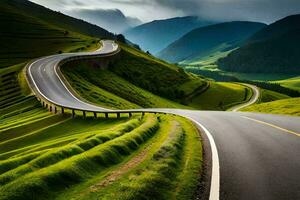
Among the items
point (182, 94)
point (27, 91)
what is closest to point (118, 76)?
point (182, 94)

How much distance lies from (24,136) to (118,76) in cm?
8175

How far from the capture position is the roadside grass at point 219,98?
5159 inches

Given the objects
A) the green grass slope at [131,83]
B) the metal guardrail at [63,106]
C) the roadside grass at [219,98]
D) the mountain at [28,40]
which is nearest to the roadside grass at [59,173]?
the metal guardrail at [63,106]

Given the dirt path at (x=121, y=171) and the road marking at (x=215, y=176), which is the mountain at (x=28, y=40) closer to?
the dirt path at (x=121, y=171)

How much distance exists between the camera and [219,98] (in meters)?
143

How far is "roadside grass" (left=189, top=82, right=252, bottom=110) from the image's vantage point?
5159 inches

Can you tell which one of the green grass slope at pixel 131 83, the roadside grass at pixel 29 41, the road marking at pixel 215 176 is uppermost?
the roadside grass at pixel 29 41

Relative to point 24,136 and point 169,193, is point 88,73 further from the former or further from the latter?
point 169,193

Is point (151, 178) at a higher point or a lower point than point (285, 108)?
lower

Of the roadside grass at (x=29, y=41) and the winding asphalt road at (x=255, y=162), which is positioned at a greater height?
the roadside grass at (x=29, y=41)

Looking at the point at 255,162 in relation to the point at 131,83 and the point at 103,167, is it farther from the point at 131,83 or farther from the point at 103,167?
the point at 131,83

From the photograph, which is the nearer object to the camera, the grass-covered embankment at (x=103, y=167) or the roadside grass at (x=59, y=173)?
the roadside grass at (x=59, y=173)

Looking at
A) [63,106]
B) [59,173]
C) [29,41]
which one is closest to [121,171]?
[59,173]

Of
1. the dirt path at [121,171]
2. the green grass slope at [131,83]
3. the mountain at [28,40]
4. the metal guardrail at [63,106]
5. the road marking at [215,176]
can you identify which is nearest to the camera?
the road marking at [215,176]
